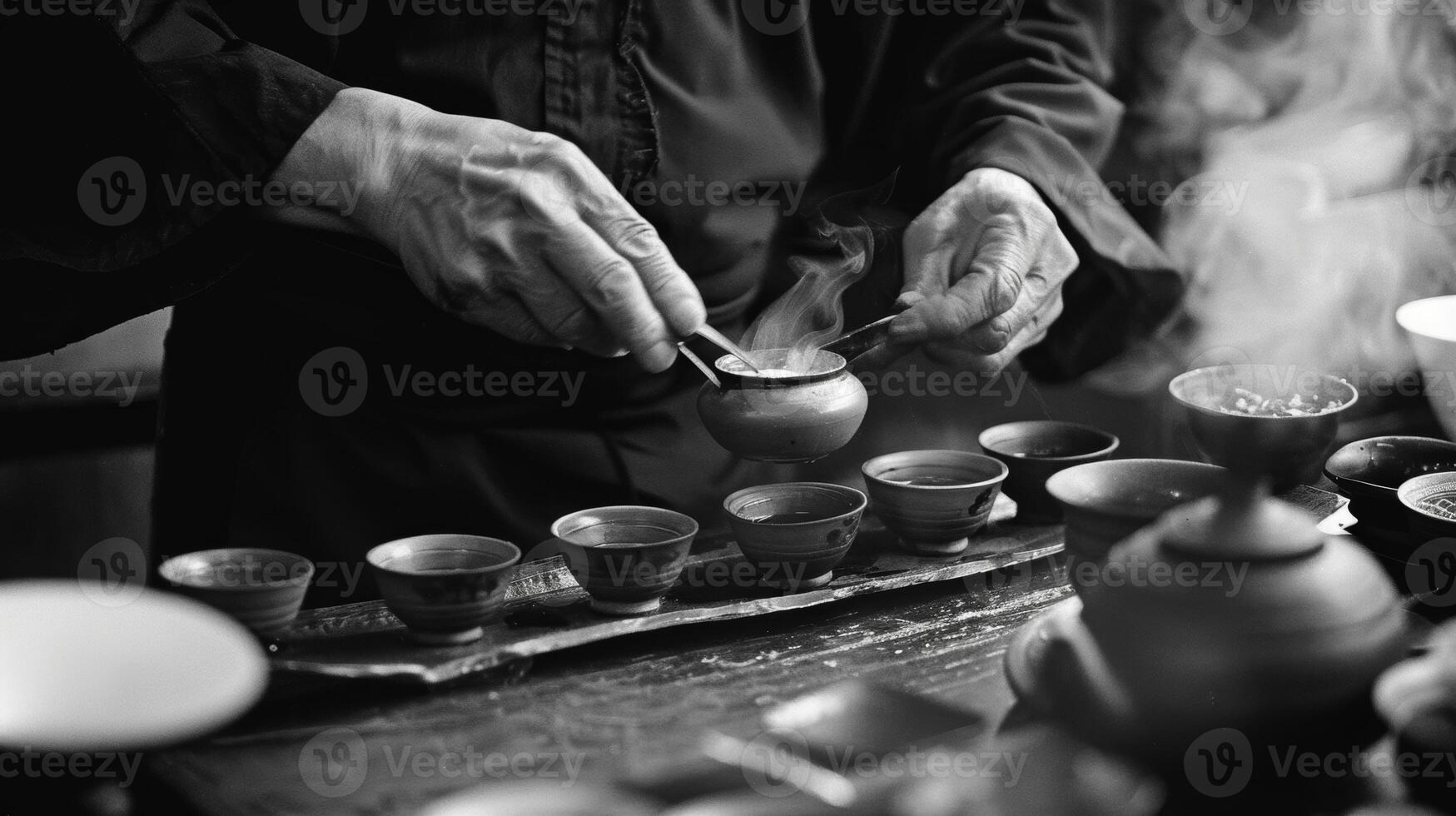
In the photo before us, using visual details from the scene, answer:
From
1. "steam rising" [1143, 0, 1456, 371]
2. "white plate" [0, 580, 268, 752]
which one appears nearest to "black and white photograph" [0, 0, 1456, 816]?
"white plate" [0, 580, 268, 752]

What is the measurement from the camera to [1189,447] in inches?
121

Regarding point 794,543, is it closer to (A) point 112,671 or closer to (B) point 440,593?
(B) point 440,593

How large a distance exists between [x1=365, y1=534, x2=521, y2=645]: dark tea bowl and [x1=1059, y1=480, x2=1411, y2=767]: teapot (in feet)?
2.85

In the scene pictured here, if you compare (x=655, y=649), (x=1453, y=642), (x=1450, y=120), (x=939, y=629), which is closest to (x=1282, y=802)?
(x=1453, y=642)

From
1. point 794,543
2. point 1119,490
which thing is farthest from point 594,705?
point 1119,490

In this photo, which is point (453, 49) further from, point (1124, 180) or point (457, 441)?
point (1124, 180)

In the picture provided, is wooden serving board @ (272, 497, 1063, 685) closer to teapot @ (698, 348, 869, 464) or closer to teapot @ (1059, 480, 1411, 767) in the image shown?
teapot @ (698, 348, 869, 464)

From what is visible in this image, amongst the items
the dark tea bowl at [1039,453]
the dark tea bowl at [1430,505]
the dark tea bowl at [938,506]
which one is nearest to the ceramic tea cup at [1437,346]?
the dark tea bowl at [1430,505]

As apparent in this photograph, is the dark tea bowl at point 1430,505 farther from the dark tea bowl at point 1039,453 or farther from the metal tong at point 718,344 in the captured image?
the metal tong at point 718,344

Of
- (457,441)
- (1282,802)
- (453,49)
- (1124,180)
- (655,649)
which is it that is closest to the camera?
(1282,802)

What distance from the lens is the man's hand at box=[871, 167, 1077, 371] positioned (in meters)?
2.48

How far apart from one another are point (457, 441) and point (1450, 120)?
12.0ft

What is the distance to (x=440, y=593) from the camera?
1.85m

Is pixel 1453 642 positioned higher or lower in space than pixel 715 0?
lower
